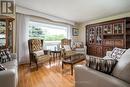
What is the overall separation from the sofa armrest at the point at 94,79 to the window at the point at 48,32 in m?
3.53

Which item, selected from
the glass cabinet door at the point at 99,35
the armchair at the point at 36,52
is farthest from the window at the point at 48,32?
the glass cabinet door at the point at 99,35

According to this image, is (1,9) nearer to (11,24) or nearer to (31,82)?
(11,24)

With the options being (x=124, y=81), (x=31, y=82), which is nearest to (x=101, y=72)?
(x=124, y=81)

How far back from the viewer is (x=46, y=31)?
5.39 meters

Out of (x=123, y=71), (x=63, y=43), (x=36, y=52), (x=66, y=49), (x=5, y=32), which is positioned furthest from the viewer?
(x=63, y=43)

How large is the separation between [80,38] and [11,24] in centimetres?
441

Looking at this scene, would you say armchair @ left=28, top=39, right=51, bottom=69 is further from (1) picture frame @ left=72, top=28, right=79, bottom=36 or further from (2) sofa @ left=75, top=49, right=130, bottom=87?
(1) picture frame @ left=72, top=28, right=79, bottom=36

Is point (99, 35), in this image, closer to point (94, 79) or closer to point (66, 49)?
point (66, 49)

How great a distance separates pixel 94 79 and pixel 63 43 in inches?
155

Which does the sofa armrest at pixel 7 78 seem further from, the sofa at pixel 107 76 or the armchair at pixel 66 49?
the armchair at pixel 66 49

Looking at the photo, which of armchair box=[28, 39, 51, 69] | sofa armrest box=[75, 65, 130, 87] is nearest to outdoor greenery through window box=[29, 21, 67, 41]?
armchair box=[28, 39, 51, 69]

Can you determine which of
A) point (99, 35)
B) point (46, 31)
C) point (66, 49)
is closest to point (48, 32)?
point (46, 31)

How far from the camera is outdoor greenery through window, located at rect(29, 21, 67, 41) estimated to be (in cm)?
485

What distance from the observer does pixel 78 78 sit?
1.79 metres
